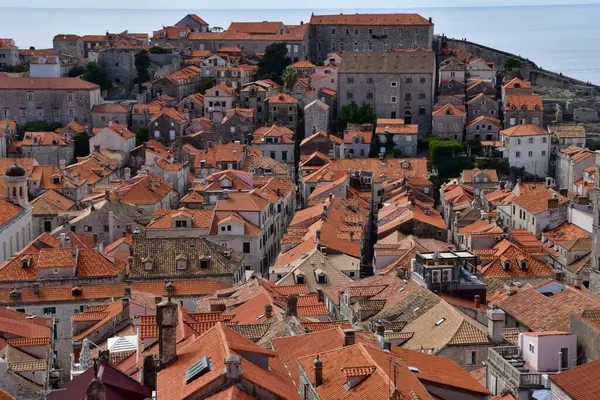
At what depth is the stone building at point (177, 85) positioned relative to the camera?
285 feet

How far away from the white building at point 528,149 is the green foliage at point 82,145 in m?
29.7

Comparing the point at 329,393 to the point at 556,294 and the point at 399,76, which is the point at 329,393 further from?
the point at 399,76

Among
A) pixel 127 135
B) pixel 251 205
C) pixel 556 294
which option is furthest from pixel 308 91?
pixel 556 294

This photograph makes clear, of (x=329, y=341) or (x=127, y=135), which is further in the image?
(x=127, y=135)

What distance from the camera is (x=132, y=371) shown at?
23469 millimetres

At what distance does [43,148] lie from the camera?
7525 cm

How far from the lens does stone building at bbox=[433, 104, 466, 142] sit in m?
75.9

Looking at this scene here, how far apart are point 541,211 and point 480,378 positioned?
27402mm

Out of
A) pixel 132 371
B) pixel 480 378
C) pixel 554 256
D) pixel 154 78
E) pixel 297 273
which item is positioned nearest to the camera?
pixel 132 371

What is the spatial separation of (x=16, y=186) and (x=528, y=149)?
3467 cm

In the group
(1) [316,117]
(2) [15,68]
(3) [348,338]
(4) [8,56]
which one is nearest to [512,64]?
(1) [316,117]

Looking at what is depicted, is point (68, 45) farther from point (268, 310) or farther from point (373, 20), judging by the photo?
point (268, 310)

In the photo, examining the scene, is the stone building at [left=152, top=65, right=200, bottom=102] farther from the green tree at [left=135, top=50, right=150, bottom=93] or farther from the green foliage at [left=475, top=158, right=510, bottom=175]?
the green foliage at [left=475, top=158, right=510, bottom=175]

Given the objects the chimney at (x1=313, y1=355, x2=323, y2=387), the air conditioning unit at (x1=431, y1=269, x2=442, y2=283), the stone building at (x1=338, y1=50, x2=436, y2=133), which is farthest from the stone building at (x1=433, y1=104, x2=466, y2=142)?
the chimney at (x1=313, y1=355, x2=323, y2=387)
